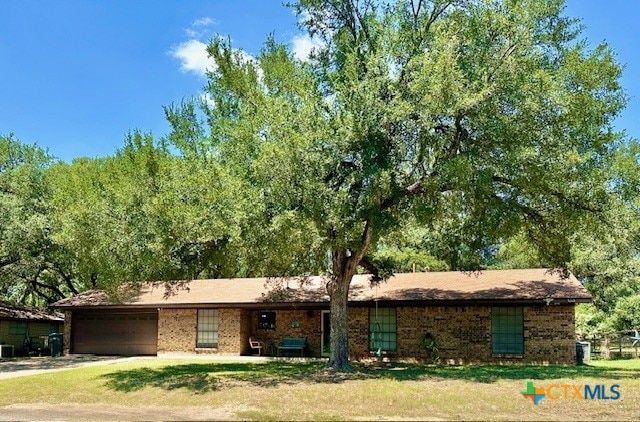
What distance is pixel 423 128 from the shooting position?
16.4m

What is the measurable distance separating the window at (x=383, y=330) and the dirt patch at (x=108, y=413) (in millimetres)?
11857

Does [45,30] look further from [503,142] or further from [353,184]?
[503,142]

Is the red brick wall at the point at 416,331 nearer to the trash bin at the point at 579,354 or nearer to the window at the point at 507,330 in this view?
the window at the point at 507,330

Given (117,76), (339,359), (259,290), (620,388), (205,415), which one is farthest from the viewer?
(259,290)

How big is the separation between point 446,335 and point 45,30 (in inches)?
709

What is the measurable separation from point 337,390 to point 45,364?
1468cm

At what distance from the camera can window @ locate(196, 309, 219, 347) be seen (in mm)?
26750

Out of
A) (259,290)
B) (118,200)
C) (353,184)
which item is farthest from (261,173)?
(259,290)

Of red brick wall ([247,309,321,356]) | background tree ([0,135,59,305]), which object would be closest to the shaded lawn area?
red brick wall ([247,309,321,356])

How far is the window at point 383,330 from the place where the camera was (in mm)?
24062

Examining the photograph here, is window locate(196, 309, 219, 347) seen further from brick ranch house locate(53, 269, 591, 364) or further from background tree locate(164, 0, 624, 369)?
background tree locate(164, 0, 624, 369)

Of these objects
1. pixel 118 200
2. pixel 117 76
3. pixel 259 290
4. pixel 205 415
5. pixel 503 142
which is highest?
pixel 117 76

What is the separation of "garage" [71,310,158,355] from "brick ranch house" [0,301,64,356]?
9.93 ft

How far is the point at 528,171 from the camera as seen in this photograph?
52.8 ft
